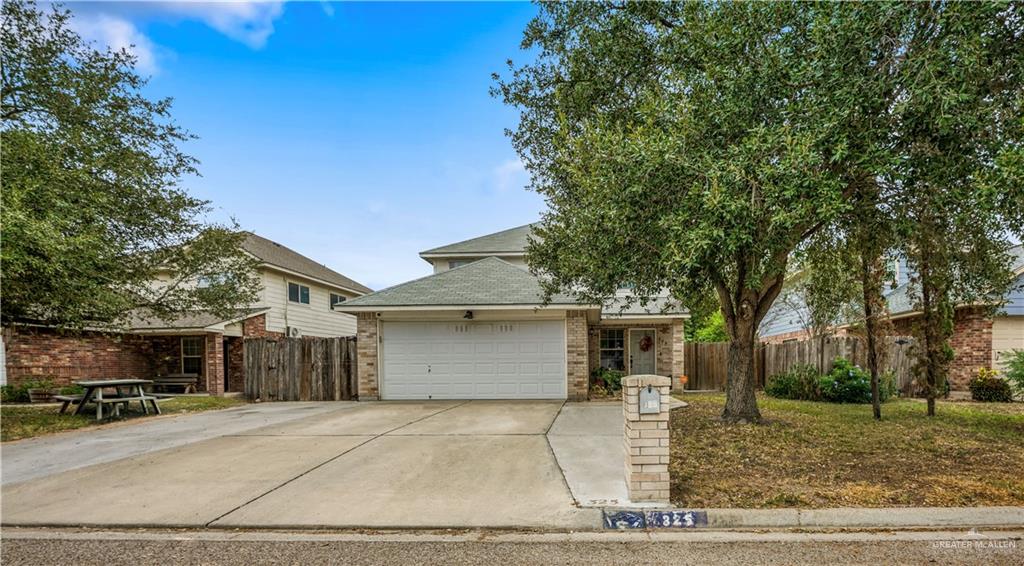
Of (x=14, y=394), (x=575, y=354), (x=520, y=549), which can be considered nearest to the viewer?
(x=520, y=549)

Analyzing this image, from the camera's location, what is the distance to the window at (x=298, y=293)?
19580 mm

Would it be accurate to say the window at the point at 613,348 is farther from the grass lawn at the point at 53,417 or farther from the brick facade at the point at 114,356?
the brick facade at the point at 114,356

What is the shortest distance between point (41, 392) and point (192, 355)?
3859 millimetres

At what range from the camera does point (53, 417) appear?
1030 centimetres

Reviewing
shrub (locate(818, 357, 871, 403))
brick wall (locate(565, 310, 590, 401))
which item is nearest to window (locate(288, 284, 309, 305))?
brick wall (locate(565, 310, 590, 401))

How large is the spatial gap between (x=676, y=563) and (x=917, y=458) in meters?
4.40

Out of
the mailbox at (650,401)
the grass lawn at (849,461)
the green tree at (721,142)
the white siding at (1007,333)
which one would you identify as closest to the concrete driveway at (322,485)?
the mailbox at (650,401)

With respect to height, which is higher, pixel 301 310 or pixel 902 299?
pixel 902 299

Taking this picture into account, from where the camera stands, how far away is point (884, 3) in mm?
4699

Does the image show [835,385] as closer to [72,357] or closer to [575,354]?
[575,354]

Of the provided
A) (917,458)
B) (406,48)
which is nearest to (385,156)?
(406,48)

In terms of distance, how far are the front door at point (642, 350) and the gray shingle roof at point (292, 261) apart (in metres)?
12.6

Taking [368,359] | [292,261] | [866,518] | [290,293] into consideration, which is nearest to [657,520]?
[866,518]

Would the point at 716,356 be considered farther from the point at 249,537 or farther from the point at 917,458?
the point at 249,537
